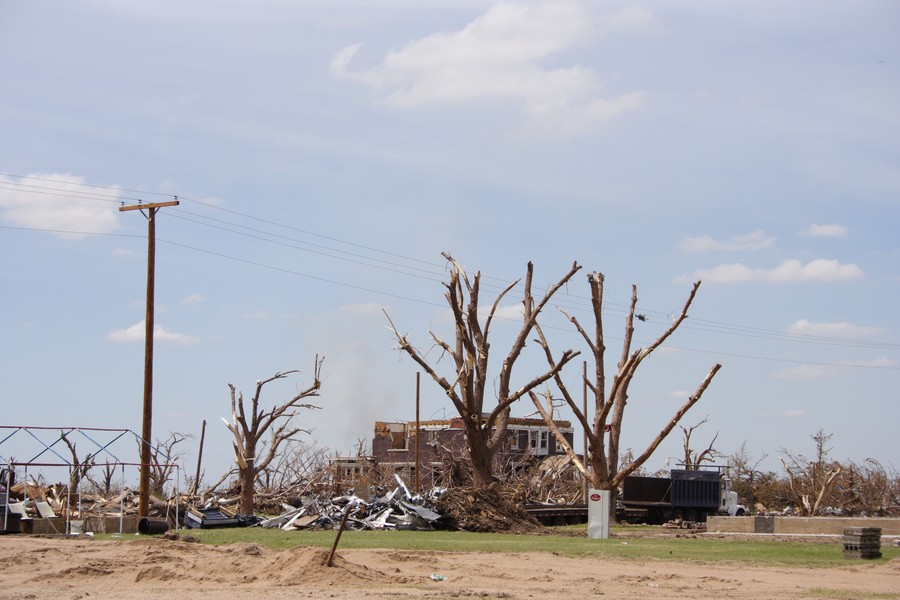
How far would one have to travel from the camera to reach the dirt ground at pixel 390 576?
14836 mm

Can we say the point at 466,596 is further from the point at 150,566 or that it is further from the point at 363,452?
the point at 363,452

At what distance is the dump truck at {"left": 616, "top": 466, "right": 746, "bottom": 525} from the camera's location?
40.2 meters

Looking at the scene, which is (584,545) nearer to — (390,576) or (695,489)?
(390,576)

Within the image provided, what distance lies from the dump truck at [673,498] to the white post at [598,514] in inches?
547

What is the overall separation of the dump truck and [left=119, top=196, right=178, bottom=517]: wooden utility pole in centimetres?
1940

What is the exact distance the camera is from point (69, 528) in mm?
27047

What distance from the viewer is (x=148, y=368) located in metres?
29.4

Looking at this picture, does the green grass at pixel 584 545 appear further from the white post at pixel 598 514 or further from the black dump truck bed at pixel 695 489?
the black dump truck bed at pixel 695 489

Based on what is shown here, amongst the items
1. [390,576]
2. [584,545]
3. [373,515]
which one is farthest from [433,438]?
[390,576]

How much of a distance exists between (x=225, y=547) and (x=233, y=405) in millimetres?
17891

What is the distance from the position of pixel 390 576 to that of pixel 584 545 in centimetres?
791

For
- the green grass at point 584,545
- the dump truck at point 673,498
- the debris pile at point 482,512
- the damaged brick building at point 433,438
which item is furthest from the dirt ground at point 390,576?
A: the damaged brick building at point 433,438

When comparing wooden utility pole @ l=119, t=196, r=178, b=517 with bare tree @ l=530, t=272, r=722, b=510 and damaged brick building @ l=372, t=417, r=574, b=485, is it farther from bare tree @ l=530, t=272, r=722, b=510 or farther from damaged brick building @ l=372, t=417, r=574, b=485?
damaged brick building @ l=372, t=417, r=574, b=485

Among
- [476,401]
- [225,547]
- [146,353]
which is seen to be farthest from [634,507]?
[225,547]
